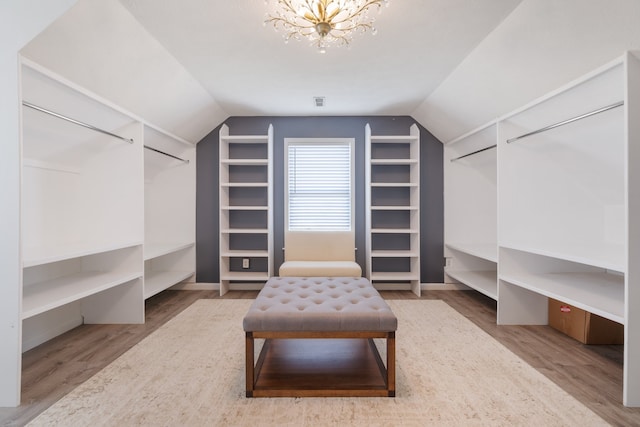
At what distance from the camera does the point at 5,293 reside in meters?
1.60

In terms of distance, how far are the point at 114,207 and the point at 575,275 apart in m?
4.09

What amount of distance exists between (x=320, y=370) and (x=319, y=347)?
12.2 inches

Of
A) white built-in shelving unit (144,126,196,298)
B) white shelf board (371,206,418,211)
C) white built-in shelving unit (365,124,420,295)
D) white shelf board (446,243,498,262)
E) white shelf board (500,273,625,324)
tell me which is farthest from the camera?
white built-in shelving unit (144,126,196,298)

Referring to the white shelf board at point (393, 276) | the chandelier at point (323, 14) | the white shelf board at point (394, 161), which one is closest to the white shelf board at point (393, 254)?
the white shelf board at point (393, 276)

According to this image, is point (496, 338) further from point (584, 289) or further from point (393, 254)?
point (393, 254)

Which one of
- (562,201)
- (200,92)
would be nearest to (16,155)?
(200,92)

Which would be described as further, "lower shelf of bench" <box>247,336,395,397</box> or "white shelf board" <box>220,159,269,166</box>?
"white shelf board" <box>220,159,269,166</box>

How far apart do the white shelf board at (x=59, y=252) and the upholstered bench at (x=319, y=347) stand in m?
1.25

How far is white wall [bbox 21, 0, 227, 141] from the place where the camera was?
5.94ft

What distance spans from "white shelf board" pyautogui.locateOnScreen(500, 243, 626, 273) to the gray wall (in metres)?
1.50

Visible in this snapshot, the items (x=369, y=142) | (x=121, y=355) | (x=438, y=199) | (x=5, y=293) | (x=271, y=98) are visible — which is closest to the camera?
(x=5, y=293)

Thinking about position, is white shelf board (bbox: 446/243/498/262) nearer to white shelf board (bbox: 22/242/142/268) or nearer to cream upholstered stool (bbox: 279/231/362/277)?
cream upholstered stool (bbox: 279/231/362/277)

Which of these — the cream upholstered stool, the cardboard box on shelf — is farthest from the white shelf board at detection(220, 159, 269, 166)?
the cardboard box on shelf

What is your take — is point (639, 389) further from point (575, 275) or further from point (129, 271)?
point (129, 271)
